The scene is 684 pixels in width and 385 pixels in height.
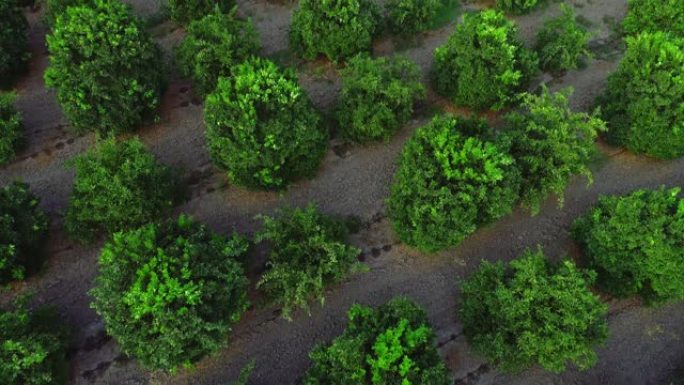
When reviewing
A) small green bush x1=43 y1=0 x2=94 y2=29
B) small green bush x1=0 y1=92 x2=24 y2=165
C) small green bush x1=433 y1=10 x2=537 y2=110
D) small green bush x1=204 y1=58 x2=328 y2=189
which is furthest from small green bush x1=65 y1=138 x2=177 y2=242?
small green bush x1=433 y1=10 x2=537 y2=110

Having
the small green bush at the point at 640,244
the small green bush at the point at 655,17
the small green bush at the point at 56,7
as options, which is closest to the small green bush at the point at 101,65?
the small green bush at the point at 56,7

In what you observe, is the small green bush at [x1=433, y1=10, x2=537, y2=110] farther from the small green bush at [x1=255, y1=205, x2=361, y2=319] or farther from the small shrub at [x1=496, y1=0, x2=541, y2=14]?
the small green bush at [x1=255, y1=205, x2=361, y2=319]

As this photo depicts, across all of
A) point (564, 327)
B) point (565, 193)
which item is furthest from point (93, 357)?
point (565, 193)

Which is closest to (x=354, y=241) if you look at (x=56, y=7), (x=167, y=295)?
(x=167, y=295)

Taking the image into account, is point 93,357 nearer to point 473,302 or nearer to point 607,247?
point 473,302

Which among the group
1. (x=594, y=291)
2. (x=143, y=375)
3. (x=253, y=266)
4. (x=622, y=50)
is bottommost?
(x=594, y=291)
